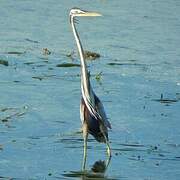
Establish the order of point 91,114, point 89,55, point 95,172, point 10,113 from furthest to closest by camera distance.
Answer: point 89,55, point 10,113, point 91,114, point 95,172

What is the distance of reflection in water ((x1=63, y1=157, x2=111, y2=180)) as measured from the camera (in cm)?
858

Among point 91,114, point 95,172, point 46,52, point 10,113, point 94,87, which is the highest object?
point 91,114

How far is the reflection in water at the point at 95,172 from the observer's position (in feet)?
28.1

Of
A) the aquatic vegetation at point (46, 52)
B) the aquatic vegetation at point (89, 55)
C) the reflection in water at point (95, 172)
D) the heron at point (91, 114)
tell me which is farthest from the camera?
the aquatic vegetation at point (46, 52)

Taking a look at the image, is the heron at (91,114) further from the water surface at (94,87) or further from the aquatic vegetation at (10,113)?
the aquatic vegetation at (10,113)

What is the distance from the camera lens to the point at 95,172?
8867 millimetres

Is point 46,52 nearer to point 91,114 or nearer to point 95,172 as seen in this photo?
point 91,114

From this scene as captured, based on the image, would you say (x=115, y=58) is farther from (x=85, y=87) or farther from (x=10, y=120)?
(x=85, y=87)

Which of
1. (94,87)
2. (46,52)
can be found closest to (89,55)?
(46,52)

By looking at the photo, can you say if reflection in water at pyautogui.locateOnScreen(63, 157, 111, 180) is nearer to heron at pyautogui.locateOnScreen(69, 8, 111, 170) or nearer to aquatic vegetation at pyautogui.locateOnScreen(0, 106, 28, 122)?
heron at pyautogui.locateOnScreen(69, 8, 111, 170)

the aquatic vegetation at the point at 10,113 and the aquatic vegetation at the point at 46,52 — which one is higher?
the aquatic vegetation at the point at 10,113

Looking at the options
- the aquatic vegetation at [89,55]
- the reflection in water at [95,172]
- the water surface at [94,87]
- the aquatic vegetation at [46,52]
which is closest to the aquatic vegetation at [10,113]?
the water surface at [94,87]

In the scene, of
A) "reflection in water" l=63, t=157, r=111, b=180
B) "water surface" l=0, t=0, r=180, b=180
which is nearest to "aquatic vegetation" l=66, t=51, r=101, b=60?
"water surface" l=0, t=0, r=180, b=180

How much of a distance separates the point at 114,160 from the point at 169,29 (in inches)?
426
